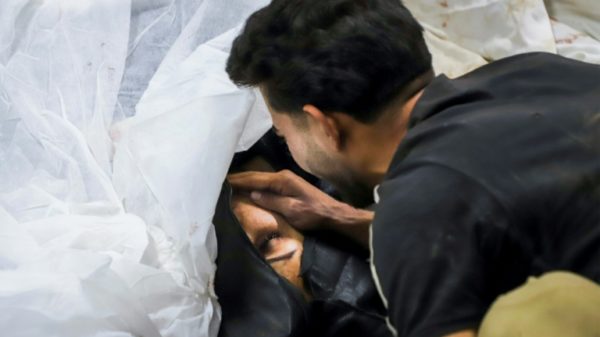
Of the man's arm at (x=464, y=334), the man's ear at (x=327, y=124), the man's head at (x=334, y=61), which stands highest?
the man's head at (x=334, y=61)

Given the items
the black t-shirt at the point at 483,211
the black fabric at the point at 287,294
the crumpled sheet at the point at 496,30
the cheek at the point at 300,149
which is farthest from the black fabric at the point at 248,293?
the crumpled sheet at the point at 496,30

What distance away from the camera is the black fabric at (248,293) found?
103cm

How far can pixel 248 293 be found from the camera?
3.51 feet

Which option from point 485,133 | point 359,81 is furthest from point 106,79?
point 485,133

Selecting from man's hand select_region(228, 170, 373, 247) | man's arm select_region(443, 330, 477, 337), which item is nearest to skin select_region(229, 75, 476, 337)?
man's hand select_region(228, 170, 373, 247)

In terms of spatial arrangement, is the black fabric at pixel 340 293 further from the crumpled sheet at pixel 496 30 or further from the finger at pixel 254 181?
the crumpled sheet at pixel 496 30

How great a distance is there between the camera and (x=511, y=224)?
2.43 feet

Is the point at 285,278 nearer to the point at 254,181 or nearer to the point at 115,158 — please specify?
the point at 254,181

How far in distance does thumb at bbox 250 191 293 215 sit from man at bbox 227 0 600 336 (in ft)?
0.61

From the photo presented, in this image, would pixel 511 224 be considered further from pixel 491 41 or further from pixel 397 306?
pixel 491 41

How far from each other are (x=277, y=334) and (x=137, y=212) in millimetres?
257

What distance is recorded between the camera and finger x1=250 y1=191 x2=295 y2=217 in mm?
1171

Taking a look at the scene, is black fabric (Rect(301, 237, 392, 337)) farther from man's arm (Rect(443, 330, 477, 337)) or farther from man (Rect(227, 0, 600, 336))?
man's arm (Rect(443, 330, 477, 337))

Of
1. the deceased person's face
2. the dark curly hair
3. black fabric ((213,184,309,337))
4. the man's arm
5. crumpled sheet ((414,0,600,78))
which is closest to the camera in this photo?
the man's arm
